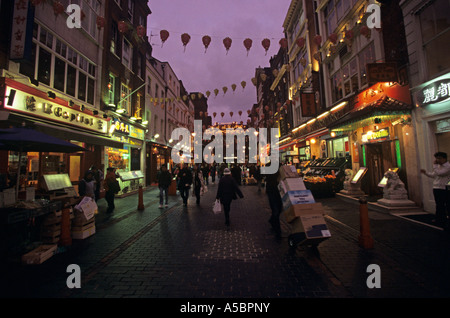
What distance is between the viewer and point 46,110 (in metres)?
9.05

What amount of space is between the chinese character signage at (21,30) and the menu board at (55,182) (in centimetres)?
469

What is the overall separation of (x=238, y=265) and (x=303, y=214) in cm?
180

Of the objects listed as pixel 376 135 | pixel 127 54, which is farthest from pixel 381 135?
pixel 127 54

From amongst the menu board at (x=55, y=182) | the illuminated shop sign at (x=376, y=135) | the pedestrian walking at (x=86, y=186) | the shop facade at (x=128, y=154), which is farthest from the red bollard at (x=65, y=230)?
the illuminated shop sign at (x=376, y=135)

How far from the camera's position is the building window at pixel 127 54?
55.9 feet

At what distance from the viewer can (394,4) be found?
9.27 m

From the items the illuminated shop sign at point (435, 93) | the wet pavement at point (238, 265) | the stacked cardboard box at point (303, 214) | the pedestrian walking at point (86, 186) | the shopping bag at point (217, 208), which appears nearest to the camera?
the wet pavement at point (238, 265)

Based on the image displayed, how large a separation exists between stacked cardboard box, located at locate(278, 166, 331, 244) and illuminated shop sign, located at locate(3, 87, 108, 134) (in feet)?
32.2

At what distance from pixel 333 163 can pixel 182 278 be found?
1338cm

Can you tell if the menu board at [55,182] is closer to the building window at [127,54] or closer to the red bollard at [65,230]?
the red bollard at [65,230]

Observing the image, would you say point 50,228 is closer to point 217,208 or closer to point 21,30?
point 217,208

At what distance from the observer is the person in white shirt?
5.75 m

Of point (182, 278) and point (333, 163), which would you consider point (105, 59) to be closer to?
point (182, 278)
